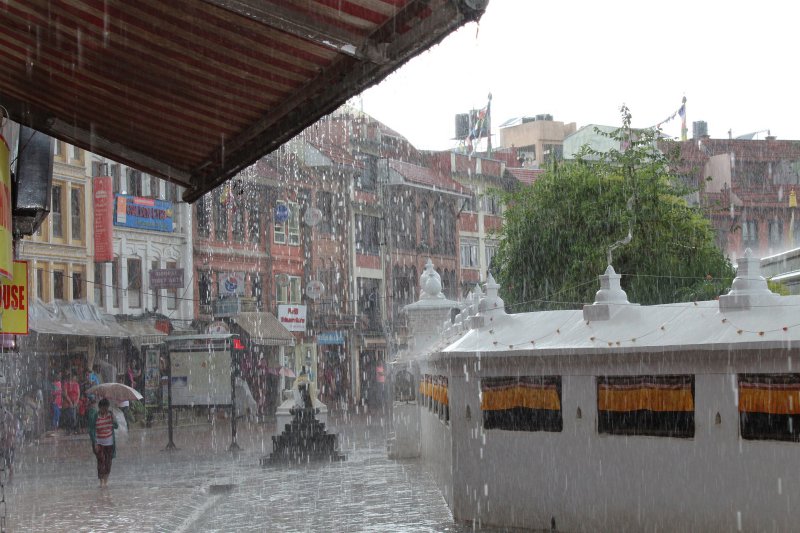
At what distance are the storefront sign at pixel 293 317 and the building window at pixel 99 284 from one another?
10658 mm

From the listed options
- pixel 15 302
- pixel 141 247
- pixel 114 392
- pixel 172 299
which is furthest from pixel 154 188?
pixel 15 302

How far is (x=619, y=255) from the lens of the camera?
37.1 meters

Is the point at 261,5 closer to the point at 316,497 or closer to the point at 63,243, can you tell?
the point at 316,497

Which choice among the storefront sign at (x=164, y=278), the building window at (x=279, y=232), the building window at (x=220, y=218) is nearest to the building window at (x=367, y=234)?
the building window at (x=279, y=232)

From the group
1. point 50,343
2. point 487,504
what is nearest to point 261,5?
point 487,504

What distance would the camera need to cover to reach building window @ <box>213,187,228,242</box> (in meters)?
52.4

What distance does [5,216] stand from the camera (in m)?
6.48

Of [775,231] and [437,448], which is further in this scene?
[775,231]

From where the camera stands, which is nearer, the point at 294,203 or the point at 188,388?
the point at 188,388

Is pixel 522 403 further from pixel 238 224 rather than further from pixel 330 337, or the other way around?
pixel 330 337

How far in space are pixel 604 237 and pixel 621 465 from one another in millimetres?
25200

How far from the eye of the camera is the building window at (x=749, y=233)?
75.1 m

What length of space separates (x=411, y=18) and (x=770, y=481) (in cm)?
853

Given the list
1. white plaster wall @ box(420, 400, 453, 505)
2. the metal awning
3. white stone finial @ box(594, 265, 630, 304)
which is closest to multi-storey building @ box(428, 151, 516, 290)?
white plaster wall @ box(420, 400, 453, 505)
